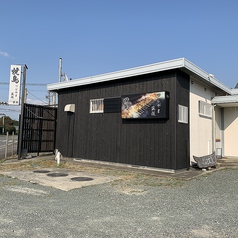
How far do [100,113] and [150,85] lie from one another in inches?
114

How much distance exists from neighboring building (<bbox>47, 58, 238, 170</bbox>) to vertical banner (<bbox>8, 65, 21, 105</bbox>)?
1.86 m

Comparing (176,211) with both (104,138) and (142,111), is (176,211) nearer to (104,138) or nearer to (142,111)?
(142,111)

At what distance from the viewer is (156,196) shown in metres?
5.71

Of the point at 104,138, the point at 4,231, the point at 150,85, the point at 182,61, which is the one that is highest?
the point at 182,61

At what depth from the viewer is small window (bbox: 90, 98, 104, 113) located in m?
11.5

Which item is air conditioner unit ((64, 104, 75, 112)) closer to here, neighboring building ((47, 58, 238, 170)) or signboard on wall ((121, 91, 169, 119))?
neighboring building ((47, 58, 238, 170))

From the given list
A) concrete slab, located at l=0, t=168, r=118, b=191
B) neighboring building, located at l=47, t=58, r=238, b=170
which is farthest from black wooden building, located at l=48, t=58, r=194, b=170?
concrete slab, located at l=0, t=168, r=118, b=191

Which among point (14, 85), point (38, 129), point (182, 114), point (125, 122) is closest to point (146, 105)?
point (125, 122)

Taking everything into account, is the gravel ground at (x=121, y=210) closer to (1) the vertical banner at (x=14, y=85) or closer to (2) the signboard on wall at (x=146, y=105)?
(2) the signboard on wall at (x=146, y=105)

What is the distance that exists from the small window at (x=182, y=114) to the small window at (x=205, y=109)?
149 cm

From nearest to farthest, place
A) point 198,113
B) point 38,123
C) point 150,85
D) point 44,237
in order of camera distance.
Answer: point 44,237 → point 150,85 → point 198,113 → point 38,123

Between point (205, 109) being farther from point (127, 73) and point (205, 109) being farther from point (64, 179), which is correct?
point (64, 179)

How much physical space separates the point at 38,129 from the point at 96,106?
387 centimetres

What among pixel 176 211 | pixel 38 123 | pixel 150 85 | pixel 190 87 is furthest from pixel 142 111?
pixel 38 123
